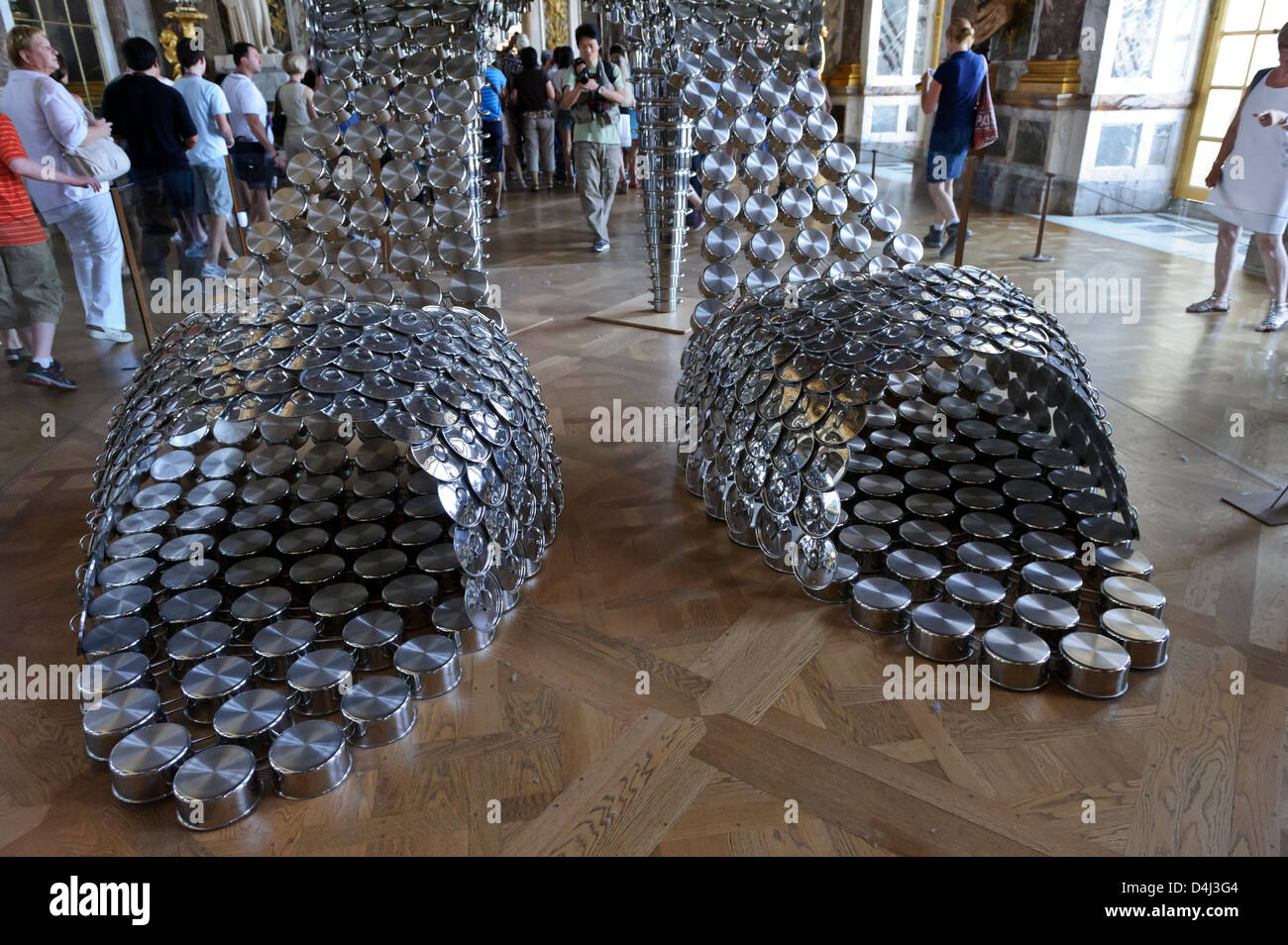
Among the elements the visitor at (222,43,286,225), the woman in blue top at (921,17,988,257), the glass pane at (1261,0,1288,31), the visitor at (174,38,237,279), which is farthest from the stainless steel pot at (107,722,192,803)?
the glass pane at (1261,0,1288,31)

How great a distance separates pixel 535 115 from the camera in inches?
383

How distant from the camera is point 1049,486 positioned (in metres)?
2.92

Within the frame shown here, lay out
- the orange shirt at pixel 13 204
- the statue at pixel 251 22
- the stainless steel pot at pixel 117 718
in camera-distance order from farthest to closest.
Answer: the statue at pixel 251 22 → the orange shirt at pixel 13 204 → the stainless steel pot at pixel 117 718

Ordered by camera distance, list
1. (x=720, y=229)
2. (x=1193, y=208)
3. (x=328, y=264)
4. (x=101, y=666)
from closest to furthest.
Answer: (x=101, y=666) < (x=1193, y=208) < (x=328, y=264) < (x=720, y=229)

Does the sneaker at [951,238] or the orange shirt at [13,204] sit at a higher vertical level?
the orange shirt at [13,204]

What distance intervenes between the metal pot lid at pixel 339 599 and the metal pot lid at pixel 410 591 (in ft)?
0.23

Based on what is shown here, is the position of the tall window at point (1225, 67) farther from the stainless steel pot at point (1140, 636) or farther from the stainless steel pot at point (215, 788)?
the stainless steel pot at point (215, 788)

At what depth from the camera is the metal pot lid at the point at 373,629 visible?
87.5 inches

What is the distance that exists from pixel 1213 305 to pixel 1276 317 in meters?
0.28

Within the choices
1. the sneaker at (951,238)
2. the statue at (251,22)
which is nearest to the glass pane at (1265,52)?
the sneaker at (951,238)

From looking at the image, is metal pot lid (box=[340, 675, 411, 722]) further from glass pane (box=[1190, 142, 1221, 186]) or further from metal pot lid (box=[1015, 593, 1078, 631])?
glass pane (box=[1190, 142, 1221, 186])

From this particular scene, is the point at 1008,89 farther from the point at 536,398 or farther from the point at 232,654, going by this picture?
the point at 232,654

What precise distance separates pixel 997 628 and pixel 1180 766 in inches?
20.2

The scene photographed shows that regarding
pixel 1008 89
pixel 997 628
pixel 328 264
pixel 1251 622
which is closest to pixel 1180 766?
pixel 997 628
